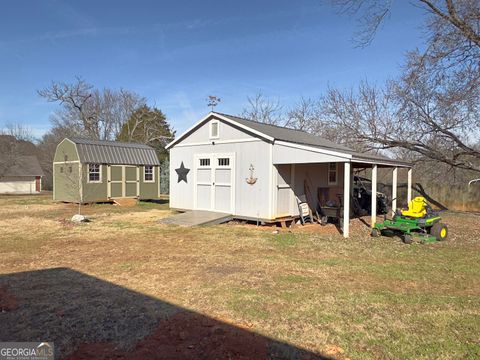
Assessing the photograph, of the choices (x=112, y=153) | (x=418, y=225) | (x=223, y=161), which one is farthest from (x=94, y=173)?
(x=418, y=225)

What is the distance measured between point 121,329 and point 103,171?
53.4 feet

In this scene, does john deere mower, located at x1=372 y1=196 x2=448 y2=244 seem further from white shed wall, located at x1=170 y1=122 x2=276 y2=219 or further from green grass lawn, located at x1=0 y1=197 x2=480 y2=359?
white shed wall, located at x1=170 y1=122 x2=276 y2=219

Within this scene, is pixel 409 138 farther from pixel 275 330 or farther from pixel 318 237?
pixel 275 330

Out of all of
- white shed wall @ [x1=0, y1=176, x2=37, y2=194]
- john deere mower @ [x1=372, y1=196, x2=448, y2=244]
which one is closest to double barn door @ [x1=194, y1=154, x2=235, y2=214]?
john deere mower @ [x1=372, y1=196, x2=448, y2=244]

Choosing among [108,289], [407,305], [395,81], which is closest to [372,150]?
[395,81]

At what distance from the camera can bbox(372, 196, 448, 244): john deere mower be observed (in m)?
8.44

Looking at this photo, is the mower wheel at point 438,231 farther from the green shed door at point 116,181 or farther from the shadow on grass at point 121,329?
the green shed door at point 116,181

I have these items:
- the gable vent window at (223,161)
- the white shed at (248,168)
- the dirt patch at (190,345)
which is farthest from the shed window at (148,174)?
the dirt patch at (190,345)

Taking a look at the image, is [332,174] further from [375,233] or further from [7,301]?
[7,301]

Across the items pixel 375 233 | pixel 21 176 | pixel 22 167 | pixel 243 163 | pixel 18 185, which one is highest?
pixel 22 167

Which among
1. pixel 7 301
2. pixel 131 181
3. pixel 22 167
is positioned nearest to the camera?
pixel 7 301

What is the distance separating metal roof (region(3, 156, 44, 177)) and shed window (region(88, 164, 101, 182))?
1864cm

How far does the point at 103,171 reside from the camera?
729 inches

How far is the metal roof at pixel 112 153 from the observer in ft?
59.0
